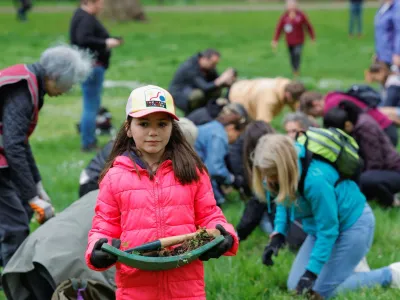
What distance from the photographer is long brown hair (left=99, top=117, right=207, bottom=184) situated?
3.93 metres

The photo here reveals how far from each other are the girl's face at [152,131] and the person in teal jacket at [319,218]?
Result: 4.83 feet

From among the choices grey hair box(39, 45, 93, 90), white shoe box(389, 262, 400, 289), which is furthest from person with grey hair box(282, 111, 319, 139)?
grey hair box(39, 45, 93, 90)

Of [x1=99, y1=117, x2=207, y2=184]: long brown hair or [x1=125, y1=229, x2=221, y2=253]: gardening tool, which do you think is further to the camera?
[x1=99, y1=117, x2=207, y2=184]: long brown hair

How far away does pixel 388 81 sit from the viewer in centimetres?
1070

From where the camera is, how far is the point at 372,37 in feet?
89.5

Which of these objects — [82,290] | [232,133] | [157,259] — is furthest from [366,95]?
[157,259]

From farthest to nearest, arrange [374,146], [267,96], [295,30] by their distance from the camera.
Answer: [295,30] → [267,96] → [374,146]

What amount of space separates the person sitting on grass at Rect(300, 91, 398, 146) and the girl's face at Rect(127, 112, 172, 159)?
4866mm

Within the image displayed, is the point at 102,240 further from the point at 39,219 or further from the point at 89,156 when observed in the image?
the point at 89,156

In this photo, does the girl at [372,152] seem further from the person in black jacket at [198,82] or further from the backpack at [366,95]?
the person in black jacket at [198,82]

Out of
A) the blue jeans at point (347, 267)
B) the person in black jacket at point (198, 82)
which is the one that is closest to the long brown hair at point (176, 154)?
the blue jeans at point (347, 267)

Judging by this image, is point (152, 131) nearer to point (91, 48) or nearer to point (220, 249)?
point (220, 249)

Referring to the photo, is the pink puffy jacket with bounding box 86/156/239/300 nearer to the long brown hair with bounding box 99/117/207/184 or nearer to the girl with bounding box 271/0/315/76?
the long brown hair with bounding box 99/117/207/184

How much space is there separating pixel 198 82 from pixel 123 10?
21.2 meters
